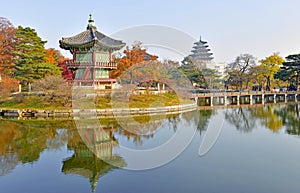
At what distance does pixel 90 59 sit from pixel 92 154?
56.7 ft

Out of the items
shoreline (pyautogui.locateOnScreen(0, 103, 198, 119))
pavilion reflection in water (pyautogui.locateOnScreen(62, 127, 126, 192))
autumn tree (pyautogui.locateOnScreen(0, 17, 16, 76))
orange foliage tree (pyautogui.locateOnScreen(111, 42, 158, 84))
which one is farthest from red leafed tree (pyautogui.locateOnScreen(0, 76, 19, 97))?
pavilion reflection in water (pyautogui.locateOnScreen(62, 127, 126, 192))

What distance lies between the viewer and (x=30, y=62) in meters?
27.9

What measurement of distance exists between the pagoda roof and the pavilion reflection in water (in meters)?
12.0

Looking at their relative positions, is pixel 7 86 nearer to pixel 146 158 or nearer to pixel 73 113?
pixel 73 113

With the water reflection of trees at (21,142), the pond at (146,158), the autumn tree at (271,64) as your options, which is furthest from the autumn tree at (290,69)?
the water reflection of trees at (21,142)

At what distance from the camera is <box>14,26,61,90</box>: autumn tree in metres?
27.4

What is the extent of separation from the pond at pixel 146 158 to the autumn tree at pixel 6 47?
47.1ft

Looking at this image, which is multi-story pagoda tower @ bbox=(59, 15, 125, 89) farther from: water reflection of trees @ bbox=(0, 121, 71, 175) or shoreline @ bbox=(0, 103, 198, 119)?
water reflection of trees @ bbox=(0, 121, 71, 175)

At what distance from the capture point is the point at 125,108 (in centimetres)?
2475

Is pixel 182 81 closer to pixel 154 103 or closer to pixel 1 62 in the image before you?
pixel 154 103

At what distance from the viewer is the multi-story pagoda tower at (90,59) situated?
90.0ft

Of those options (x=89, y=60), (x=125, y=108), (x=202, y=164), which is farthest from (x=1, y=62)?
(x=202, y=164)

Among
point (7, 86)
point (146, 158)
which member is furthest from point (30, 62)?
point (146, 158)

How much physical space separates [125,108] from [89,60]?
679cm
